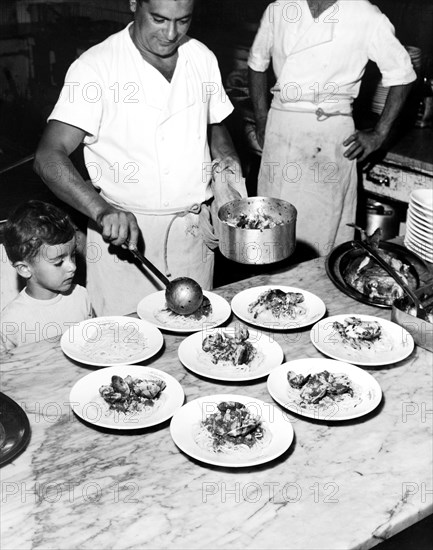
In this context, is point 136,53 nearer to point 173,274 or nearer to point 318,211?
point 173,274

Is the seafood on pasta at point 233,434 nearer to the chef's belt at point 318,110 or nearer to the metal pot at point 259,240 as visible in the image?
the metal pot at point 259,240

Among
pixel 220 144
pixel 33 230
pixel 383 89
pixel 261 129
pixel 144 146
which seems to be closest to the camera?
pixel 33 230

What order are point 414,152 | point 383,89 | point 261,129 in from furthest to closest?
point 383,89
point 261,129
point 414,152

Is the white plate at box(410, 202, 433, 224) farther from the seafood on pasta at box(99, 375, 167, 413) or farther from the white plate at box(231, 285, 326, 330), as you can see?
the seafood on pasta at box(99, 375, 167, 413)

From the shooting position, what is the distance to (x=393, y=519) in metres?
1.40

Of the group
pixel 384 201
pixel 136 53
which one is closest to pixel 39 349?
pixel 136 53

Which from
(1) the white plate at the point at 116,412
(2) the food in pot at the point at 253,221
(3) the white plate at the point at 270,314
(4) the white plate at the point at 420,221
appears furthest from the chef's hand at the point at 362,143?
(1) the white plate at the point at 116,412

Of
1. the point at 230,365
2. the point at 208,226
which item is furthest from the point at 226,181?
the point at 230,365

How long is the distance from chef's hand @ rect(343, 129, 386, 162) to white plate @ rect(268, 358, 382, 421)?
207cm

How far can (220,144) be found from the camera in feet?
9.15

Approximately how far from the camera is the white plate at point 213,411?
1505 mm

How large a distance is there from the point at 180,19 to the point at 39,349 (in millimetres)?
1168

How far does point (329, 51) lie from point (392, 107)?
0.49 m

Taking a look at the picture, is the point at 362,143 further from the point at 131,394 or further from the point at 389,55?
the point at 131,394
